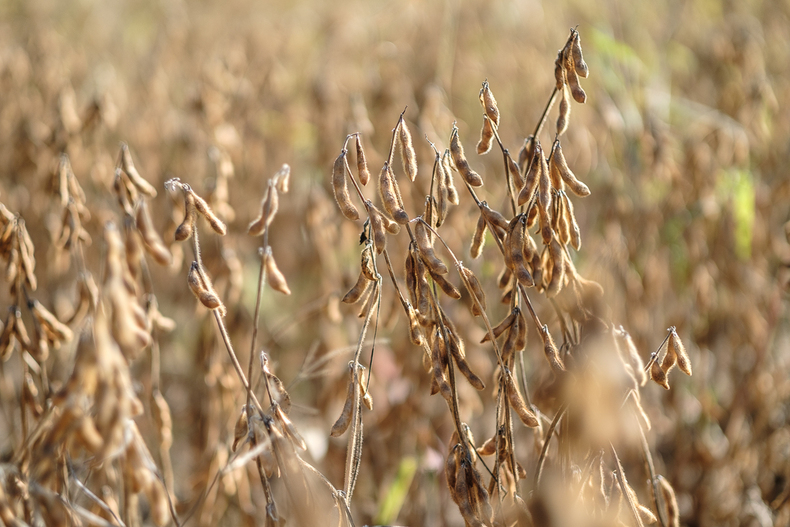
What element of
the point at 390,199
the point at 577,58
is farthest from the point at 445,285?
the point at 577,58

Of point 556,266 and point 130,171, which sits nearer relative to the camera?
point 556,266

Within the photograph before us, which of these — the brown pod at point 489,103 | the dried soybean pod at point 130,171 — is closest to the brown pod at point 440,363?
the brown pod at point 489,103

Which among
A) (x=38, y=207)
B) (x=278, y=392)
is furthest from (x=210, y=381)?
(x=38, y=207)

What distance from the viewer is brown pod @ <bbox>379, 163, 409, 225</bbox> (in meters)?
0.87

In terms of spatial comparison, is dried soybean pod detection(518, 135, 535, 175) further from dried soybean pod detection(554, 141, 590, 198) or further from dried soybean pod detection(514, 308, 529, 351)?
dried soybean pod detection(514, 308, 529, 351)

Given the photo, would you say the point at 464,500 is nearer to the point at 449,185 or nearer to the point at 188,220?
the point at 449,185

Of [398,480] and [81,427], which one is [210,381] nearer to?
[398,480]

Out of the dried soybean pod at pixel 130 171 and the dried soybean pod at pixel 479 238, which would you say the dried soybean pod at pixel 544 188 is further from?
the dried soybean pod at pixel 130 171

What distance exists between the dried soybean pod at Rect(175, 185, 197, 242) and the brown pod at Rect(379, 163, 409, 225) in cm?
27

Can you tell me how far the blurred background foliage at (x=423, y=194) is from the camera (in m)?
1.60

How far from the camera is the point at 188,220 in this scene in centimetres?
89

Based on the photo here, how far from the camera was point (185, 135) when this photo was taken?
194 centimetres

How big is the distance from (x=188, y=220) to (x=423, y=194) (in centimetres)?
88

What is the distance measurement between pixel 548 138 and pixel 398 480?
1.04 metres
